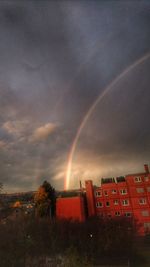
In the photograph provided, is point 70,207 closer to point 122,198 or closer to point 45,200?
A: point 45,200

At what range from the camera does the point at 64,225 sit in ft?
83.5

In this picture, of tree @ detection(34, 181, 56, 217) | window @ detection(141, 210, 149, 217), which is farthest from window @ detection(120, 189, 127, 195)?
tree @ detection(34, 181, 56, 217)

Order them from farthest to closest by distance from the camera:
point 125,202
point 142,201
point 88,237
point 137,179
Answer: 1. point 137,179
2. point 125,202
3. point 142,201
4. point 88,237

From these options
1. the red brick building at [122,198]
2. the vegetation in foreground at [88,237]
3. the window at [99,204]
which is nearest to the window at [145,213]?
the red brick building at [122,198]

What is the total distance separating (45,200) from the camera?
41.3 m

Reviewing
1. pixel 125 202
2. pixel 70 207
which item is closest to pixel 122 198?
pixel 125 202

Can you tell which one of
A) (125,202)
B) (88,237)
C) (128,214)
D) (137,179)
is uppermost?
(137,179)

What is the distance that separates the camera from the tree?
131ft

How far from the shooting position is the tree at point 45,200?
39.9 metres

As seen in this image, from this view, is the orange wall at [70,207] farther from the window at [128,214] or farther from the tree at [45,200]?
the window at [128,214]

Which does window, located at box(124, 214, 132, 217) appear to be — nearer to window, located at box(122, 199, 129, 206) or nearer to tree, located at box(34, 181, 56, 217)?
window, located at box(122, 199, 129, 206)

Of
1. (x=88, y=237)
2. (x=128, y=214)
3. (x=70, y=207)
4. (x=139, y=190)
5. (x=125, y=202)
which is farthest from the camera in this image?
(x=125, y=202)

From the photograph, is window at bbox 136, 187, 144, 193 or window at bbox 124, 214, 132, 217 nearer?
window at bbox 124, 214, 132, 217

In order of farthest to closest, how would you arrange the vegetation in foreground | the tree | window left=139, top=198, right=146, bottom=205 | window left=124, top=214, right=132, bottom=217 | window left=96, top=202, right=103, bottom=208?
window left=96, top=202, right=103, bottom=208
window left=139, top=198, right=146, bottom=205
window left=124, top=214, right=132, bottom=217
the tree
the vegetation in foreground
